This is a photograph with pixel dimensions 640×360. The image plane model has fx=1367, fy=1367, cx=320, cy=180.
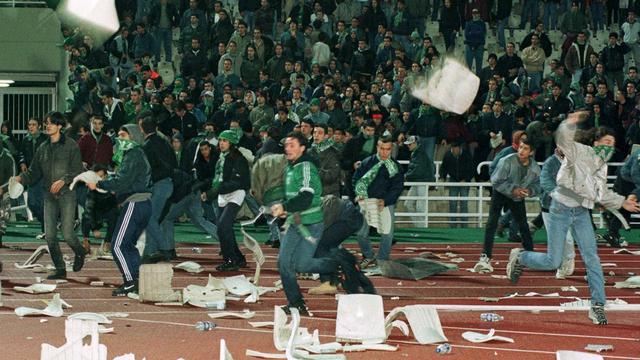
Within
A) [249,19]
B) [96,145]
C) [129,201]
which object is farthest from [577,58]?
[129,201]

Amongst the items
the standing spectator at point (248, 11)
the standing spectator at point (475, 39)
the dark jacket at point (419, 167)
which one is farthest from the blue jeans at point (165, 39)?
the dark jacket at point (419, 167)

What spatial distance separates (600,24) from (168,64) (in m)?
10.0

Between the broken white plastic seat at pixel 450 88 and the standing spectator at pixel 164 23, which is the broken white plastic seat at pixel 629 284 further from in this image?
the standing spectator at pixel 164 23

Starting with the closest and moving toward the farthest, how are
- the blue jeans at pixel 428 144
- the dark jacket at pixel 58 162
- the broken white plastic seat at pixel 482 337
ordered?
the broken white plastic seat at pixel 482 337 → the dark jacket at pixel 58 162 → the blue jeans at pixel 428 144

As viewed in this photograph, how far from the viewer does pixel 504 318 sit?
12836 mm

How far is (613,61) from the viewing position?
2739 cm

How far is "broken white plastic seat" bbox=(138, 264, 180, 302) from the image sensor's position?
1367 cm

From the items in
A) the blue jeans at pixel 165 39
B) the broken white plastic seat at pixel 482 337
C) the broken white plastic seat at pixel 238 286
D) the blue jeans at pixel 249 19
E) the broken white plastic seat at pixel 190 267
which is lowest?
the broken white plastic seat at pixel 190 267

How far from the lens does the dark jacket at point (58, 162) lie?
15156 millimetres

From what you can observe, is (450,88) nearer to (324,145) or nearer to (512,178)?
(324,145)

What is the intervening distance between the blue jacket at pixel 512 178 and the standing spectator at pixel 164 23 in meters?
12.9

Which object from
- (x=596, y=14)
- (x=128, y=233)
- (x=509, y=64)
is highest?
(x=596, y=14)

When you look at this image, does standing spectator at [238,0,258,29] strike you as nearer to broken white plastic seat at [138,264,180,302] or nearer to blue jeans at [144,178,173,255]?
blue jeans at [144,178,173,255]

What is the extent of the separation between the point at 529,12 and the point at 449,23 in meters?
→ 2.66
